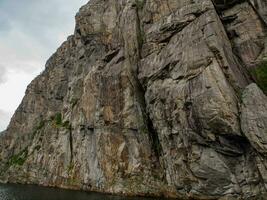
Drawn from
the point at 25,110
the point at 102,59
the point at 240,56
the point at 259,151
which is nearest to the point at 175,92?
the point at 240,56

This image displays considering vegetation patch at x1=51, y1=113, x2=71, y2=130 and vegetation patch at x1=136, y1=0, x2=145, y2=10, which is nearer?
vegetation patch at x1=136, y1=0, x2=145, y2=10

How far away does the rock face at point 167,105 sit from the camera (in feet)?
168

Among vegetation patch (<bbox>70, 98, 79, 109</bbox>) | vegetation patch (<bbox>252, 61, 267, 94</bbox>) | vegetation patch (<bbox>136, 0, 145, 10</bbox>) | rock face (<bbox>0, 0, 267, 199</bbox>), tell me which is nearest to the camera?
rock face (<bbox>0, 0, 267, 199</bbox>)

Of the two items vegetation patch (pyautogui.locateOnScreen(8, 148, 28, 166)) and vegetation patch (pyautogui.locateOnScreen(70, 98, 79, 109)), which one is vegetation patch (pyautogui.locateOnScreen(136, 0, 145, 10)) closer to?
vegetation patch (pyautogui.locateOnScreen(70, 98, 79, 109))

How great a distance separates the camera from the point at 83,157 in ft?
271

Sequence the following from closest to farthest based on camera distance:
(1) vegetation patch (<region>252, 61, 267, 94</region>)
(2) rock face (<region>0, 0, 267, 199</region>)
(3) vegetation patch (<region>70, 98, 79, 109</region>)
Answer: (2) rock face (<region>0, 0, 267, 199</region>) < (1) vegetation patch (<region>252, 61, 267, 94</region>) < (3) vegetation patch (<region>70, 98, 79, 109</region>)

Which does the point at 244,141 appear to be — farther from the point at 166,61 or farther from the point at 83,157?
the point at 83,157

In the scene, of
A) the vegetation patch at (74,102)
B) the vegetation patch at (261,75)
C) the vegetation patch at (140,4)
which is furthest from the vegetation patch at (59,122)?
the vegetation patch at (261,75)

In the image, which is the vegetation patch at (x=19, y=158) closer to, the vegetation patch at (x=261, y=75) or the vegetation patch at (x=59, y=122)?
the vegetation patch at (x=59, y=122)

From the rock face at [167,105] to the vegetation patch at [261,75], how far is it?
89cm

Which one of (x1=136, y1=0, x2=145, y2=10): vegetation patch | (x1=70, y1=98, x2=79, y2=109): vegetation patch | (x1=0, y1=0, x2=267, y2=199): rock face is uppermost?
(x1=136, y1=0, x2=145, y2=10): vegetation patch

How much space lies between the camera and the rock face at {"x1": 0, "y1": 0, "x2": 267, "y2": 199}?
5112cm

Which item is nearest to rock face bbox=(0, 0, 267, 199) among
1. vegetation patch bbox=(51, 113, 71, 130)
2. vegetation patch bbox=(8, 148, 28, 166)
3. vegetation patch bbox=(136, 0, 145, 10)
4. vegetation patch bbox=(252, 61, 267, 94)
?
vegetation patch bbox=(136, 0, 145, 10)

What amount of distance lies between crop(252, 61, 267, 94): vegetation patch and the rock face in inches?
34.9
